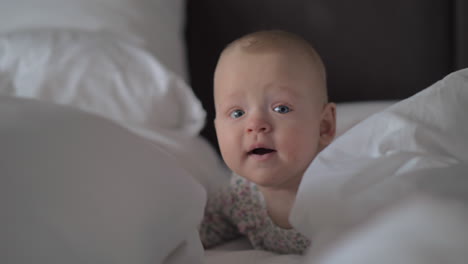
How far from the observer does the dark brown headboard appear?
1.30 meters

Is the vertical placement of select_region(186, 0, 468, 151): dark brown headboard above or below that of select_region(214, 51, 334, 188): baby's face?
below

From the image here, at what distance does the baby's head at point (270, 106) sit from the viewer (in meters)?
0.65

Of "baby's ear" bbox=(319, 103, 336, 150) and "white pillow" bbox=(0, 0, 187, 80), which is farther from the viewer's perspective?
"white pillow" bbox=(0, 0, 187, 80)

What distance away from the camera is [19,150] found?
0.41m

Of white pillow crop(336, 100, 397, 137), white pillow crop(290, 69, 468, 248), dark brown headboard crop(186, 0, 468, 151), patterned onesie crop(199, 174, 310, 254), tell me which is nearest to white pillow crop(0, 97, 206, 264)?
white pillow crop(290, 69, 468, 248)

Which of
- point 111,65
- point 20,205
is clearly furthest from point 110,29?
point 20,205

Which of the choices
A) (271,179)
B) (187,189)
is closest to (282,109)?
(271,179)

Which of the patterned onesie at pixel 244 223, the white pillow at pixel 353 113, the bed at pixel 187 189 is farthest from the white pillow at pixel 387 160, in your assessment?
the white pillow at pixel 353 113

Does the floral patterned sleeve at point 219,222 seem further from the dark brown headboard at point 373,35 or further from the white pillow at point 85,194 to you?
the dark brown headboard at point 373,35

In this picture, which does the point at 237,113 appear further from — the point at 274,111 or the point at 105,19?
the point at 105,19

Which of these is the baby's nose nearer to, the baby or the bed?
the baby

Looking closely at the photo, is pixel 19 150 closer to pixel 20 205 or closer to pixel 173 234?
pixel 20 205

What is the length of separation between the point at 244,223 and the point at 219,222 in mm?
56

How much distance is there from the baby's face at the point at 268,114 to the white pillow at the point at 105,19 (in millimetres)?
478
